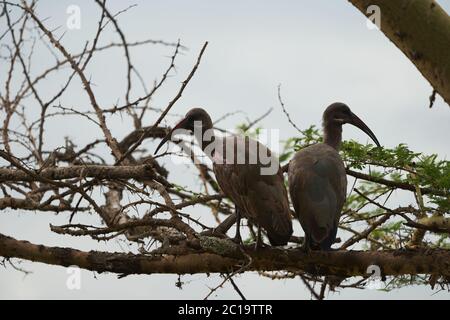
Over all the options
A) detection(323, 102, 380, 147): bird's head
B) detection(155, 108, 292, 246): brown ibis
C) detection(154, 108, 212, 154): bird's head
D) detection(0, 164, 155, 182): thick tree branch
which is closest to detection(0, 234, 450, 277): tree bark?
detection(155, 108, 292, 246): brown ibis

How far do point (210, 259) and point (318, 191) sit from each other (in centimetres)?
118

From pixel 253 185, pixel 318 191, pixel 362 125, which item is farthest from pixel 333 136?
pixel 253 185

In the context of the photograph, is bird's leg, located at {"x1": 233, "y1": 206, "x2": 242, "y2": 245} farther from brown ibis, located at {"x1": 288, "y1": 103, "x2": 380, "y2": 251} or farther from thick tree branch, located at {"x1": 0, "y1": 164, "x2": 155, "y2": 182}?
thick tree branch, located at {"x1": 0, "y1": 164, "x2": 155, "y2": 182}

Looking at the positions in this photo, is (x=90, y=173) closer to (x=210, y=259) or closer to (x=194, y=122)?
(x=194, y=122)

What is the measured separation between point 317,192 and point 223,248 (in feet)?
3.66

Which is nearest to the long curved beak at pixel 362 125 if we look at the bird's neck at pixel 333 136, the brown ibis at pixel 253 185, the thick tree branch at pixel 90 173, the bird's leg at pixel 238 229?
Result: the bird's neck at pixel 333 136

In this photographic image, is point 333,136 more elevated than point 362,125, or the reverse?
point 362,125

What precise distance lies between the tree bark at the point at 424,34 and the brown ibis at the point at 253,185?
1710 mm

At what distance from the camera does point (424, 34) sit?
18.4 ft

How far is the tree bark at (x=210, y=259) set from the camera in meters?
6.34

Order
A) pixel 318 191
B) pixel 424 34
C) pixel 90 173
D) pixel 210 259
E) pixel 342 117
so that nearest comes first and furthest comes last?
pixel 424 34, pixel 210 259, pixel 318 191, pixel 90 173, pixel 342 117

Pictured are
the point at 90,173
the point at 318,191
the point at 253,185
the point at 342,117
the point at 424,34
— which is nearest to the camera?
the point at 424,34

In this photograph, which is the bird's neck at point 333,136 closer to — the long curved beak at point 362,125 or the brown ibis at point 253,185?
the long curved beak at point 362,125
